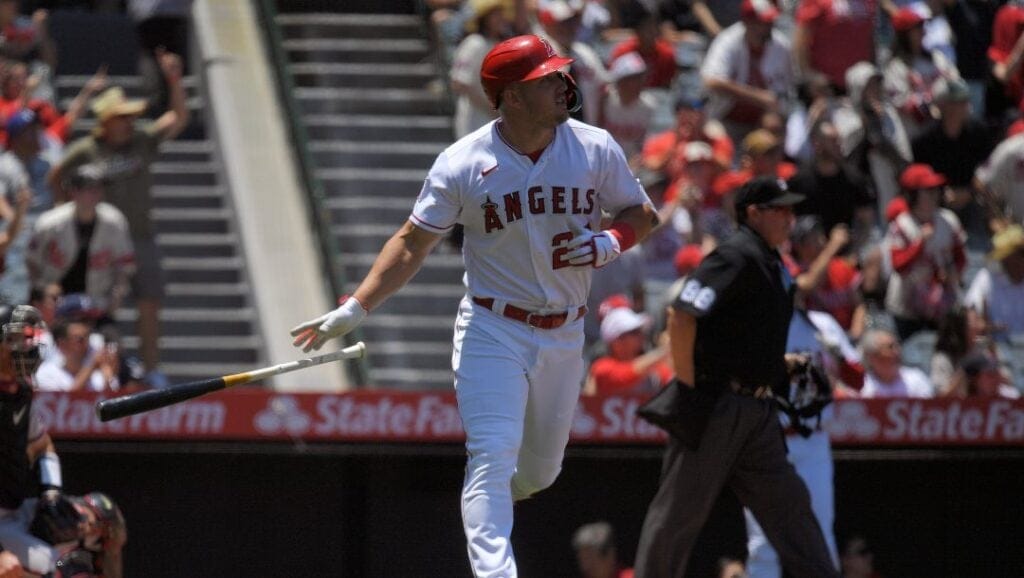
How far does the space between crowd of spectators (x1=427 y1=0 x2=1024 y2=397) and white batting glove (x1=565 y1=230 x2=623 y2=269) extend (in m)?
3.51

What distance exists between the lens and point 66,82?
42.1 feet

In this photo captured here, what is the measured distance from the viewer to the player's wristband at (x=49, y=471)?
7156 millimetres

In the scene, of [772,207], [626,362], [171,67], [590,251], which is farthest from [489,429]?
[171,67]

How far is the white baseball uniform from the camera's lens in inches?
232

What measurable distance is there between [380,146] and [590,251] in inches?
274

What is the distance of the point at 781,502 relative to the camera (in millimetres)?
6816

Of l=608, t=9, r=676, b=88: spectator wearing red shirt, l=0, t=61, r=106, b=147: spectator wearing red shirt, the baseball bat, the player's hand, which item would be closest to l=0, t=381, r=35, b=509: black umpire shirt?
the player's hand

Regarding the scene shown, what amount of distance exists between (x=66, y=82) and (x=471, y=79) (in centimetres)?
346

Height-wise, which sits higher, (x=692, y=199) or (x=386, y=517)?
(x=692, y=199)

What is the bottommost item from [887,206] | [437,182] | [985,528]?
[985,528]

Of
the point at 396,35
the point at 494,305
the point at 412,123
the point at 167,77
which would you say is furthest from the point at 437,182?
the point at 396,35

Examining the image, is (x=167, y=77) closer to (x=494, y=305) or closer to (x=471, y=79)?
(x=471, y=79)

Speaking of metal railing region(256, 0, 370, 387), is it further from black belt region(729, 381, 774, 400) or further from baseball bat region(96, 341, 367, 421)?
baseball bat region(96, 341, 367, 421)

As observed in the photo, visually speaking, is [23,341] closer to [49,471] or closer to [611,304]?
[49,471]
